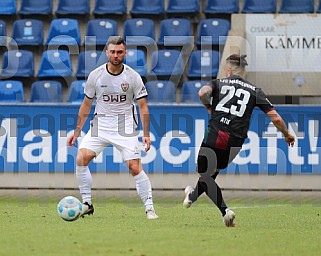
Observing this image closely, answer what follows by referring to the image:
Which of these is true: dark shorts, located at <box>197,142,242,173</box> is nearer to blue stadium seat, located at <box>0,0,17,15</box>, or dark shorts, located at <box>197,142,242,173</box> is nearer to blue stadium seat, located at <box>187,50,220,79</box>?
blue stadium seat, located at <box>187,50,220,79</box>

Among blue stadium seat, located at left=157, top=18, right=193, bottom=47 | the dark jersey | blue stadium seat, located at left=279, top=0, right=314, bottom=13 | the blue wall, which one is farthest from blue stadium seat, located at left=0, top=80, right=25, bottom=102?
the dark jersey

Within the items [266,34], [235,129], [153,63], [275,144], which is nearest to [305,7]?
[266,34]

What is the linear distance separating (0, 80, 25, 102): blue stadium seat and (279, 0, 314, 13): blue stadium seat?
5.73 metres

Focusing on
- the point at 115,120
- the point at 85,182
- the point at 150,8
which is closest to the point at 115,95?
the point at 115,120

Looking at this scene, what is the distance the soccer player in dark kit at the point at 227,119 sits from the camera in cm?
1021

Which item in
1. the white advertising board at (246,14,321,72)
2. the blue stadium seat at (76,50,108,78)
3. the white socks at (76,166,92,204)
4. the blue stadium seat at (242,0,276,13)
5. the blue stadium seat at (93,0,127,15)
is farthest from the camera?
the blue stadium seat at (93,0,127,15)

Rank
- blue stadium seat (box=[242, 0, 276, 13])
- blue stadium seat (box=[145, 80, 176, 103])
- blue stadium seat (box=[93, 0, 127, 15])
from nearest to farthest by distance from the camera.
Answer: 1. blue stadium seat (box=[145, 80, 176, 103])
2. blue stadium seat (box=[242, 0, 276, 13])
3. blue stadium seat (box=[93, 0, 127, 15])

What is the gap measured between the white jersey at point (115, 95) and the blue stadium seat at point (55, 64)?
6.88 metres

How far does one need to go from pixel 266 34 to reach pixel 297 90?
1.31 m

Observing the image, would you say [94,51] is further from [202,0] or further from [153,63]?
[202,0]

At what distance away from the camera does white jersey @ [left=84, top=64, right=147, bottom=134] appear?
11078mm

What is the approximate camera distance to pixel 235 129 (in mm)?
10375

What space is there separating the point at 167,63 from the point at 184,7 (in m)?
2.00

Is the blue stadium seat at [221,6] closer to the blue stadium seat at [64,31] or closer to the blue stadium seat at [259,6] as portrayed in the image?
the blue stadium seat at [259,6]
